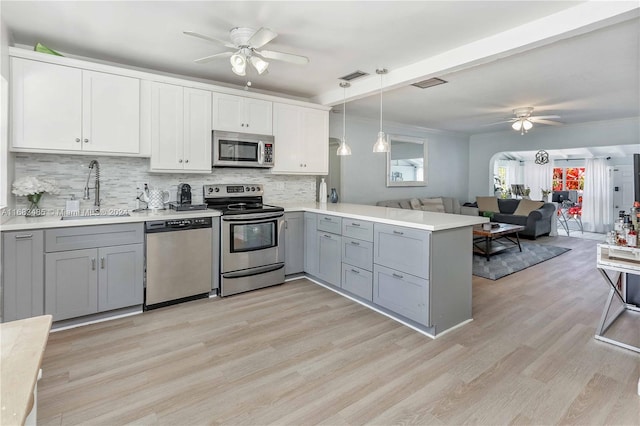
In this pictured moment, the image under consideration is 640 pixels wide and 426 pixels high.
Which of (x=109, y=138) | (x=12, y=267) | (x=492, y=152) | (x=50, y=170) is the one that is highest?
(x=492, y=152)

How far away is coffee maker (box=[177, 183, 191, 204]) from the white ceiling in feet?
4.16

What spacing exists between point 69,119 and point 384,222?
9.58ft

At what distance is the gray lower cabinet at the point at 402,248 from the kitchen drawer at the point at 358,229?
80 mm

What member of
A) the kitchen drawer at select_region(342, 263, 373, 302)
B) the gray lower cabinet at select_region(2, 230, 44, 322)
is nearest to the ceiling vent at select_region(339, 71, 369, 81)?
the kitchen drawer at select_region(342, 263, 373, 302)

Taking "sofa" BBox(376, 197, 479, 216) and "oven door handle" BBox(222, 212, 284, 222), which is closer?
A: "oven door handle" BBox(222, 212, 284, 222)

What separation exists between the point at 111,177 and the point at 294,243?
2.07 metres

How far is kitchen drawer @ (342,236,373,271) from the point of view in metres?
3.28

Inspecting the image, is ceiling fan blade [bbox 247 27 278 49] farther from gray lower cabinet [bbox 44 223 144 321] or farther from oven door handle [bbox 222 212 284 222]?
gray lower cabinet [bbox 44 223 144 321]

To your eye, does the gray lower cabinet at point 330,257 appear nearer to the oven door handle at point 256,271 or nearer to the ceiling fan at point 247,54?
the oven door handle at point 256,271

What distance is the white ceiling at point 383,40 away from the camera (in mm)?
2404

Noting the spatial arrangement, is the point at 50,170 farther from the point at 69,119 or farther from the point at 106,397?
the point at 106,397

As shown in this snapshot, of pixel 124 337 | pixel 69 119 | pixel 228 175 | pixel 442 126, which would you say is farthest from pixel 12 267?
pixel 442 126

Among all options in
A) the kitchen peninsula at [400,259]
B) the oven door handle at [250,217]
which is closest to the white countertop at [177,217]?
the kitchen peninsula at [400,259]

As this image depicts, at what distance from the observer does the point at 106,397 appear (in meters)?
1.97
